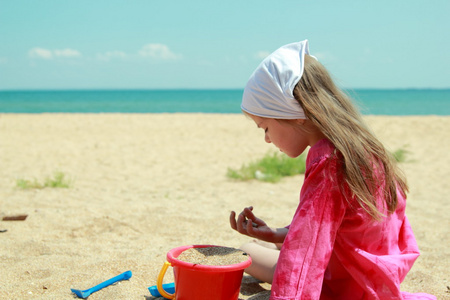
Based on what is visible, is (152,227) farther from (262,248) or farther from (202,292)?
(202,292)

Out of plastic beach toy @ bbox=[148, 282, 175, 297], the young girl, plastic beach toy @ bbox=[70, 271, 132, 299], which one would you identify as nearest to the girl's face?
the young girl

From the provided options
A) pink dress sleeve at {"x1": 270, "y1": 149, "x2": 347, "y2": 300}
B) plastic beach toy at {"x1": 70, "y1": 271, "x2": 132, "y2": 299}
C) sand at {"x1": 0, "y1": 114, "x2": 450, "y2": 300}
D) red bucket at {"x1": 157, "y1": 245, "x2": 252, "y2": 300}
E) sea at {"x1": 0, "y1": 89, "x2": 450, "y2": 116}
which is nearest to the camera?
pink dress sleeve at {"x1": 270, "y1": 149, "x2": 347, "y2": 300}

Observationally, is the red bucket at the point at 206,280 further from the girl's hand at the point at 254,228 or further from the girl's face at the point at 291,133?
the girl's face at the point at 291,133

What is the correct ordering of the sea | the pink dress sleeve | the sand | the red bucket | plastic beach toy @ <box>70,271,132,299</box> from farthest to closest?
the sea → the sand → plastic beach toy @ <box>70,271,132,299</box> → the red bucket → the pink dress sleeve

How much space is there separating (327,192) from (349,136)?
0.21 meters

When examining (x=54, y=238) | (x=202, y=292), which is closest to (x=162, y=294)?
(x=202, y=292)

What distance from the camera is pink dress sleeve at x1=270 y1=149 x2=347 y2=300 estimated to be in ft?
4.79

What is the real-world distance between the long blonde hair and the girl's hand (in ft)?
1.20

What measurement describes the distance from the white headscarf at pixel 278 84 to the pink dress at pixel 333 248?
170mm

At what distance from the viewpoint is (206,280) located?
1.63m

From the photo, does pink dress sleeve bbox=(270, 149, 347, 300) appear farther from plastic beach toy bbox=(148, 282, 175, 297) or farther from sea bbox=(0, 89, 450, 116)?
plastic beach toy bbox=(148, 282, 175, 297)

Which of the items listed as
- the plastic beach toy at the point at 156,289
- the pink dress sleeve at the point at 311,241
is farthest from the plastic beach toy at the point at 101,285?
the pink dress sleeve at the point at 311,241

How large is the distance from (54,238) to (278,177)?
2.76m

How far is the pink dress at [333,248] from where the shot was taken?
4.83 ft
